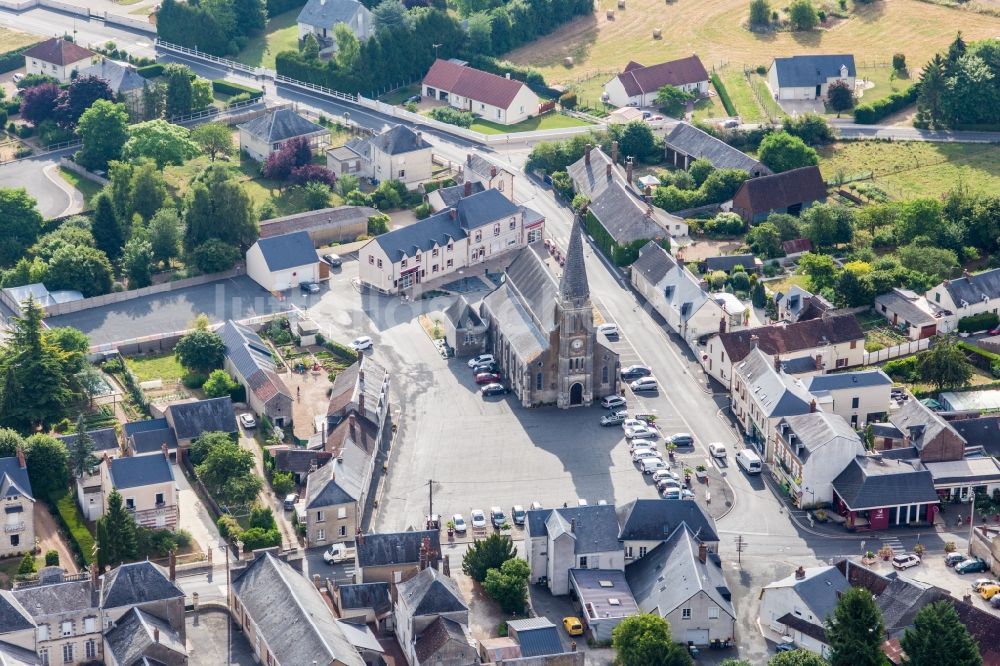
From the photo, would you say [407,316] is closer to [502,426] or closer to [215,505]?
[502,426]

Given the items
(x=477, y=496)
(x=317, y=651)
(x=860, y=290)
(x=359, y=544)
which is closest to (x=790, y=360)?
(x=860, y=290)

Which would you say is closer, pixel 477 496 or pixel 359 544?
pixel 359 544

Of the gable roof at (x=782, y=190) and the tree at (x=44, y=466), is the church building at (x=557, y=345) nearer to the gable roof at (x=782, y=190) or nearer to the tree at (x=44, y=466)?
the gable roof at (x=782, y=190)

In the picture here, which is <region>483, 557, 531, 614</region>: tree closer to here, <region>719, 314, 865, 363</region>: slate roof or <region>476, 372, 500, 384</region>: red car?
<region>476, 372, 500, 384</region>: red car

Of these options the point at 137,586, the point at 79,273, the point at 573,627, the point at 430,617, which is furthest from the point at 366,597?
the point at 79,273

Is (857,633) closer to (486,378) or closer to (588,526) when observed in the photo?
(588,526)

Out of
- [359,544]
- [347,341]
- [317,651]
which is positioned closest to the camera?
[317,651]

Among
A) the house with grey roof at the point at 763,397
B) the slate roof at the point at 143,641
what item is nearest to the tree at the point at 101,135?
the house with grey roof at the point at 763,397
